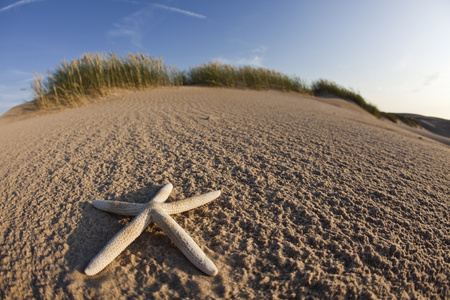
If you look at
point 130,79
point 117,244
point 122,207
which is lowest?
point 117,244

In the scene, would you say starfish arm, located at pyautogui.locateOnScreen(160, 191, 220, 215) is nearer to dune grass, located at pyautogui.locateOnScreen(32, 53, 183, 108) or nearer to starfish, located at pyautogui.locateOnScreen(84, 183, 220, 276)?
starfish, located at pyautogui.locateOnScreen(84, 183, 220, 276)

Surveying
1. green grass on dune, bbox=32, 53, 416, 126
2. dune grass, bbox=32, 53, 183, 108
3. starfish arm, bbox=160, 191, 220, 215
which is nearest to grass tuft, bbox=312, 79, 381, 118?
green grass on dune, bbox=32, 53, 416, 126

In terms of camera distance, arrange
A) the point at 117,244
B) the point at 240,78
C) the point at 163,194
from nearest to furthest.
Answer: the point at 117,244 < the point at 163,194 < the point at 240,78

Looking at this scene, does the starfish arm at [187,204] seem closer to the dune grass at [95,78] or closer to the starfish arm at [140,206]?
the starfish arm at [140,206]

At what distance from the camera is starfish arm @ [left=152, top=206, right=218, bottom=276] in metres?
1.05

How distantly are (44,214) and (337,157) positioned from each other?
1933 mm

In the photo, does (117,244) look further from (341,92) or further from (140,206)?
(341,92)

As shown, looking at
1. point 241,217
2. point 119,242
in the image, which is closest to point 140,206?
point 119,242

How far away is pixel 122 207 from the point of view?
1322 millimetres

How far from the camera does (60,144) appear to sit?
98.0 inches

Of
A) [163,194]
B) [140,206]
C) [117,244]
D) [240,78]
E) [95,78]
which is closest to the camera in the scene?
[117,244]

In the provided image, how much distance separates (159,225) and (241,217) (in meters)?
0.40

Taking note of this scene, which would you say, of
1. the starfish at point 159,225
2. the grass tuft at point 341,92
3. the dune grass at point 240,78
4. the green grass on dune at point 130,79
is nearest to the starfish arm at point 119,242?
the starfish at point 159,225

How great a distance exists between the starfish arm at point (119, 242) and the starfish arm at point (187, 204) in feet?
0.28
